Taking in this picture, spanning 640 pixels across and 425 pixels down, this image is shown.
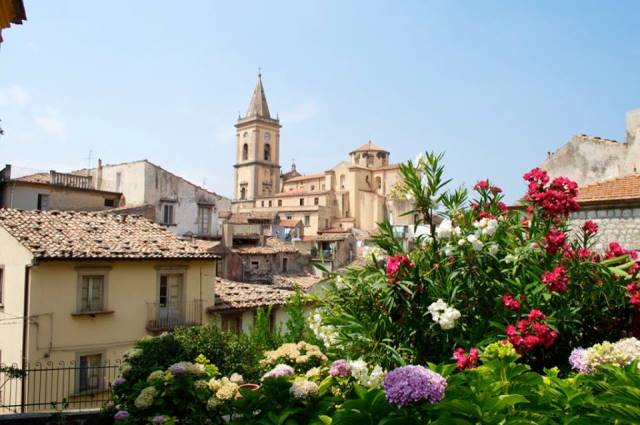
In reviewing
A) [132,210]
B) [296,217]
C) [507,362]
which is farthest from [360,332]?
[296,217]

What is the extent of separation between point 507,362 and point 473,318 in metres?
1.48

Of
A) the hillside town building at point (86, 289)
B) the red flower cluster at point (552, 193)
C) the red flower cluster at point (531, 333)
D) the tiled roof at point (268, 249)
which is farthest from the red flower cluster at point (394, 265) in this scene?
the tiled roof at point (268, 249)

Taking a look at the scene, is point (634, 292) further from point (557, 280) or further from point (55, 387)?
point (55, 387)

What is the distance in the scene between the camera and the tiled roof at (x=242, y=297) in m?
18.2

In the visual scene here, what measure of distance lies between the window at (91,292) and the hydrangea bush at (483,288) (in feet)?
42.1

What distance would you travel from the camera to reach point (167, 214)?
28922 mm

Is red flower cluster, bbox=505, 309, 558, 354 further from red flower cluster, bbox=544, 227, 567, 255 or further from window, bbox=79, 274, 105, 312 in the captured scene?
window, bbox=79, 274, 105, 312

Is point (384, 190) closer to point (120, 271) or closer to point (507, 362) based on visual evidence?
point (120, 271)

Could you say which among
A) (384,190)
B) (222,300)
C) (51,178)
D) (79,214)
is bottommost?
(222,300)

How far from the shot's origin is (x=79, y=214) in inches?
733

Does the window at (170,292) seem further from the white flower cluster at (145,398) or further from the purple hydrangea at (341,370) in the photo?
the purple hydrangea at (341,370)

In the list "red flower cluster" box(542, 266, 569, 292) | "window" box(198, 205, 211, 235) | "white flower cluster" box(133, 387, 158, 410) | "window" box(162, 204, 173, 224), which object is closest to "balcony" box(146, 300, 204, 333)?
"window" box(162, 204, 173, 224)

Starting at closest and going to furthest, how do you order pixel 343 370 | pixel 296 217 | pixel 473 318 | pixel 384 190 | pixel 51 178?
pixel 343 370
pixel 473 318
pixel 51 178
pixel 296 217
pixel 384 190

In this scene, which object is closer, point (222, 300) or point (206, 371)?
point (206, 371)
